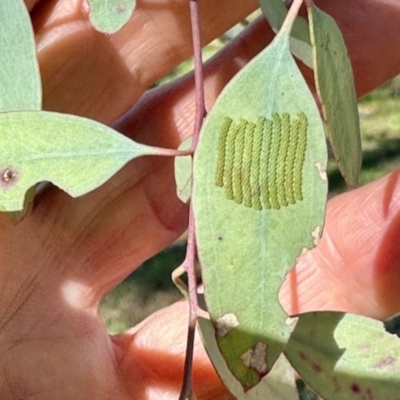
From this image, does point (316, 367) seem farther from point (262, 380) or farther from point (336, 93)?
point (336, 93)

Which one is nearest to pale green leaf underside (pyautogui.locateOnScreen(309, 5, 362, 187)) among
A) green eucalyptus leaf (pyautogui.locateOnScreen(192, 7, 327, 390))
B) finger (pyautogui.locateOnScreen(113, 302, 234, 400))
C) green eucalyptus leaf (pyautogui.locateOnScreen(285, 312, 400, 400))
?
green eucalyptus leaf (pyautogui.locateOnScreen(192, 7, 327, 390))

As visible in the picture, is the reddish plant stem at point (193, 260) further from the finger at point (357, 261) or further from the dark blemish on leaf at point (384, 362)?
the finger at point (357, 261)

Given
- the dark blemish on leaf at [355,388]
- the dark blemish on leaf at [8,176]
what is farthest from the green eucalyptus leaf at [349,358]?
the dark blemish on leaf at [8,176]

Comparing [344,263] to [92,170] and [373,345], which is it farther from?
[92,170]

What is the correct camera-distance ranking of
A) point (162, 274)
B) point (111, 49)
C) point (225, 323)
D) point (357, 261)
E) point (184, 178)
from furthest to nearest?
point (162, 274), point (357, 261), point (111, 49), point (184, 178), point (225, 323)

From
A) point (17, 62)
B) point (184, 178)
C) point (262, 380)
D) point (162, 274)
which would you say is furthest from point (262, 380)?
point (162, 274)

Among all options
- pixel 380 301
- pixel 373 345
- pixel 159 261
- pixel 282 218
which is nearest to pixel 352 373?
pixel 373 345
